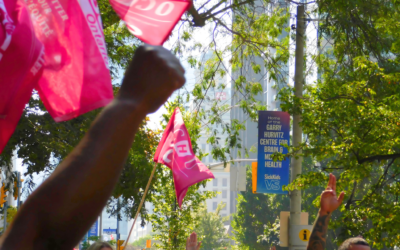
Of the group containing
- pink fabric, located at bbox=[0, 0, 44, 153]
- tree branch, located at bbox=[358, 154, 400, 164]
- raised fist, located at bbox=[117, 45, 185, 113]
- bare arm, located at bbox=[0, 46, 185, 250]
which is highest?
tree branch, located at bbox=[358, 154, 400, 164]

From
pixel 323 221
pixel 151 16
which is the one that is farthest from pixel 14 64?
pixel 323 221

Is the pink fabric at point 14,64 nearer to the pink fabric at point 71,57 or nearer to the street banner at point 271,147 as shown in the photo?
the pink fabric at point 71,57

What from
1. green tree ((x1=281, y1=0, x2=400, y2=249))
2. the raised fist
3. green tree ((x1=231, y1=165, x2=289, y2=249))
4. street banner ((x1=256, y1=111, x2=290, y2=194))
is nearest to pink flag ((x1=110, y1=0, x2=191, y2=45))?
the raised fist

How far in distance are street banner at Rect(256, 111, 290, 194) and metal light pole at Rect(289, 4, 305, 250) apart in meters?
0.22

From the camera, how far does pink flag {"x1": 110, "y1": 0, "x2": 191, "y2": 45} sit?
240 cm

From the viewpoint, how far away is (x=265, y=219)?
4272 centimetres

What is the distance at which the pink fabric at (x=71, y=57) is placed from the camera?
98.2 inches

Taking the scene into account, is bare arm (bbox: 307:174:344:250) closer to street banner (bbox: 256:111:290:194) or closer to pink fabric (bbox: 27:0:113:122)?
pink fabric (bbox: 27:0:113:122)

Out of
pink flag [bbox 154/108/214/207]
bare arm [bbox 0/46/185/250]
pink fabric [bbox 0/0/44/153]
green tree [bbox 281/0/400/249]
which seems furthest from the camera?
green tree [bbox 281/0/400/249]

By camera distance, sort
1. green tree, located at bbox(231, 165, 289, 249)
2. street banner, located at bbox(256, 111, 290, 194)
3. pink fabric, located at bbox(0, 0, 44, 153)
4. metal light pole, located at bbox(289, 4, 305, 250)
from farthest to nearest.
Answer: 1. green tree, located at bbox(231, 165, 289, 249)
2. street banner, located at bbox(256, 111, 290, 194)
3. metal light pole, located at bbox(289, 4, 305, 250)
4. pink fabric, located at bbox(0, 0, 44, 153)

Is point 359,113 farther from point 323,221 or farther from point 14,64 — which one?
point 14,64

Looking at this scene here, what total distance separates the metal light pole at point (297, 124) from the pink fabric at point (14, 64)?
9.74 meters

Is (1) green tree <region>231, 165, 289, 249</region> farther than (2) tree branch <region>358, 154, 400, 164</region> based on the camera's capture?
Yes

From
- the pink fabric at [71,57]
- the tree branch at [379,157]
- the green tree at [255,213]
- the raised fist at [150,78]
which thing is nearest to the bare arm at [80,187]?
the raised fist at [150,78]
